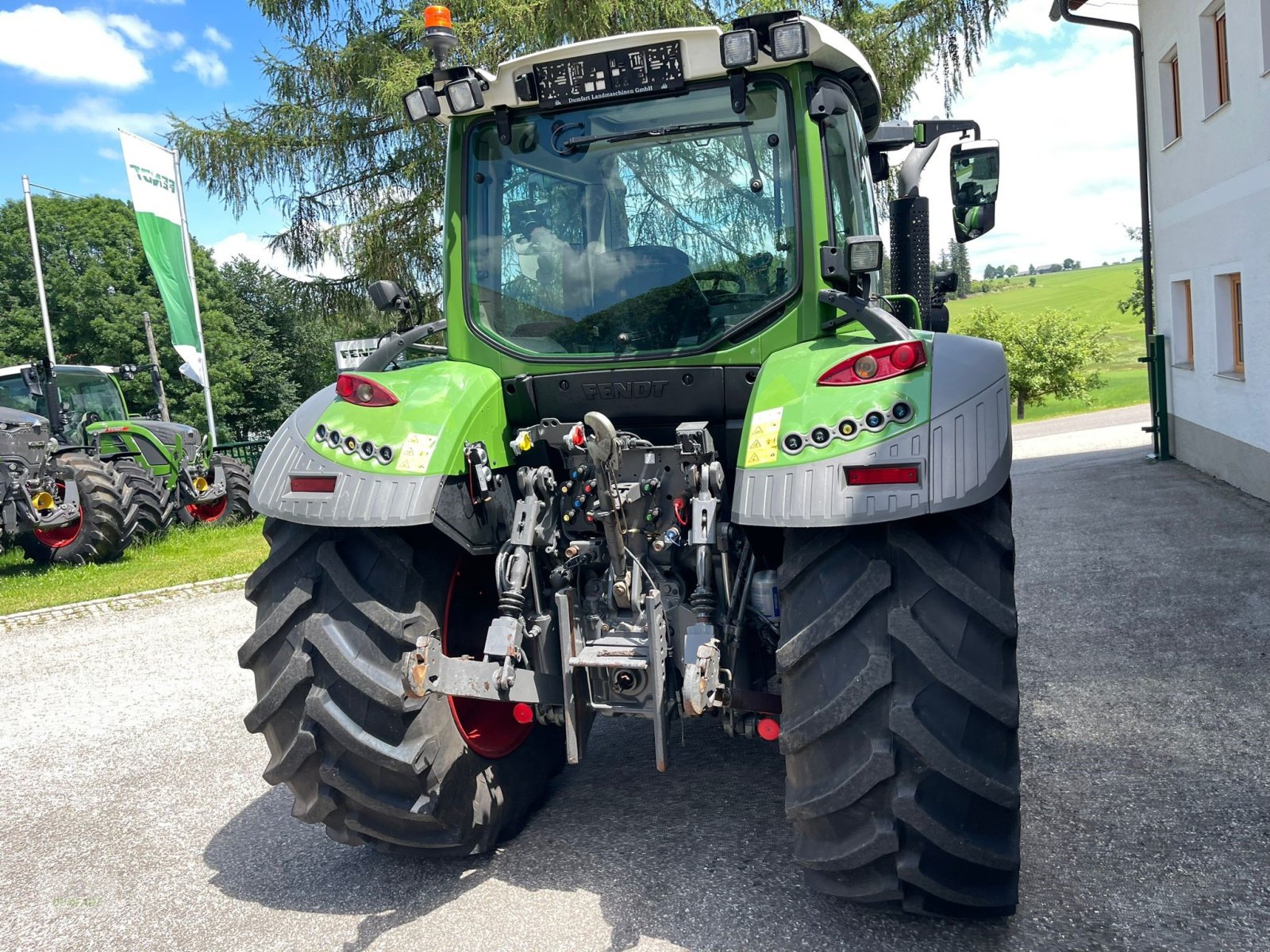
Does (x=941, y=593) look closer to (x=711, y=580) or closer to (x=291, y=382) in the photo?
(x=711, y=580)

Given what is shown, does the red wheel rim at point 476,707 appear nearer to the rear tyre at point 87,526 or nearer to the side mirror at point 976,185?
the side mirror at point 976,185

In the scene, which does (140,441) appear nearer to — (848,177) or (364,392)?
(364,392)

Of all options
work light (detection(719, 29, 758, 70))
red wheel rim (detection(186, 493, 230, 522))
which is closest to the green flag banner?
red wheel rim (detection(186, 493, 230, 522))

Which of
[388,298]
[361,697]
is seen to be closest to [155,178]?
[388,298]

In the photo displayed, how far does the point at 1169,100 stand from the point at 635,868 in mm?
11278

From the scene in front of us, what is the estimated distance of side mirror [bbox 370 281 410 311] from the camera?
3.70 meters

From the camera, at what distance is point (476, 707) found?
134 inches

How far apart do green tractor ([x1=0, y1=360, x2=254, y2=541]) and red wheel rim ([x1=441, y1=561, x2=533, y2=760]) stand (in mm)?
10046

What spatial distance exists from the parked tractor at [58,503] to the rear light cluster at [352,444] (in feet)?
27.9

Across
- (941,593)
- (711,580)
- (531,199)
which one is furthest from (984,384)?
(531,199)

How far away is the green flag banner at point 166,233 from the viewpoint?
520 inches

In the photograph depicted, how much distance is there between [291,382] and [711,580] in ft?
146

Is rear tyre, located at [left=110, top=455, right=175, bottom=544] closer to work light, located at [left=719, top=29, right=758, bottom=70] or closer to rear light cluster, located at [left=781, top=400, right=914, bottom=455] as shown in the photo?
work light, located at [left=719, top=29, right=758, bottom=70]

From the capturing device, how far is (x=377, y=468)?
120 inches
